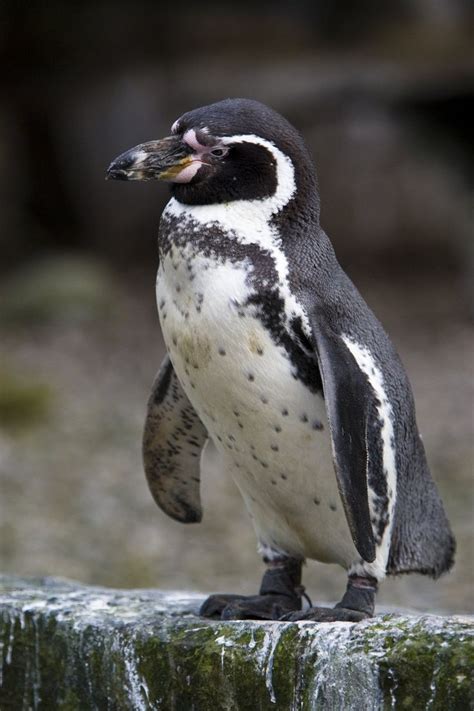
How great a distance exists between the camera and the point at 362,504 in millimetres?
2723

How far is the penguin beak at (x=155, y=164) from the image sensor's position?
2.89 meters

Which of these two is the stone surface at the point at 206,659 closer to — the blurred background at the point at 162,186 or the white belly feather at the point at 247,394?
Answer: the white belly feather at the point at 247,394

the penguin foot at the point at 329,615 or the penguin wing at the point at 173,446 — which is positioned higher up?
the penguin wing at the point at 173,446

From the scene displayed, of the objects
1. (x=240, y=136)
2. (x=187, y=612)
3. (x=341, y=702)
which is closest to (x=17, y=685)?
(x=187, y=612)

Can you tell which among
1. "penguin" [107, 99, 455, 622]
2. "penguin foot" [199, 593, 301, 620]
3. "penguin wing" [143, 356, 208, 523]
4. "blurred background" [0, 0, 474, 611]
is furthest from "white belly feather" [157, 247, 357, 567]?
"blurred background" [0, 0, 474, 611]

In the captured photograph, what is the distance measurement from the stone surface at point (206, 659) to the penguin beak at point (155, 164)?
104 cm

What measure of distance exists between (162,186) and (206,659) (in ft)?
27.3

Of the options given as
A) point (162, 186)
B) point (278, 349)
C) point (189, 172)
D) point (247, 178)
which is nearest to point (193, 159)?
point (189, 172)

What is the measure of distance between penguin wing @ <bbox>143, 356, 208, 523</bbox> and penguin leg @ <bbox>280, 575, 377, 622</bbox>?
0.65 m

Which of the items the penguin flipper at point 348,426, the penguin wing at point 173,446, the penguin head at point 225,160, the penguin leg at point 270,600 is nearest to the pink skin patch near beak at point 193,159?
the penguin head at point 225,160

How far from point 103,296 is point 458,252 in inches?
118

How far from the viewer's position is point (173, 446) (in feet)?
11.3

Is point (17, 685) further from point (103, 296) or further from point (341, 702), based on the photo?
point (103, 296)

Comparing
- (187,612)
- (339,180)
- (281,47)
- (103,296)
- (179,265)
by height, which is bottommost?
(187,612)
